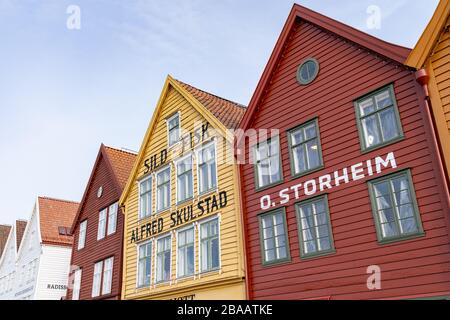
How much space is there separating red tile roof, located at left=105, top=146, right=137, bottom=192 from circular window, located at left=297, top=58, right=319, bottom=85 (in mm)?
12427

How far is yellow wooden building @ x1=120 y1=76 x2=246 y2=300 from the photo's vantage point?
52.2ft

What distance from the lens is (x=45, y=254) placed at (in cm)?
3142

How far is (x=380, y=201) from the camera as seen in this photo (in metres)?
11.7

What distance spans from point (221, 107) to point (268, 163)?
521 cm

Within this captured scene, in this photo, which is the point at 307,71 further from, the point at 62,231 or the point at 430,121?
the point at 62,231

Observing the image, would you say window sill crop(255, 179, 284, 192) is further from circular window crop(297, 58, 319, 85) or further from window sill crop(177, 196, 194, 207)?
window sill crop(177, 196, 194, 207)

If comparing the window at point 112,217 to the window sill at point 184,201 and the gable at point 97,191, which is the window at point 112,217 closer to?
the gable at point 97,191

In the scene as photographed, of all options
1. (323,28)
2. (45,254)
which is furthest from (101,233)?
(323,28)

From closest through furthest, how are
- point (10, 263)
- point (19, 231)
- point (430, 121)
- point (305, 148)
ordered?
point (430, 121)
point (305, 148)
point (10, 263)
point (19, 231)

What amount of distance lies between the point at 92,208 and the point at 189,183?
10.0 m

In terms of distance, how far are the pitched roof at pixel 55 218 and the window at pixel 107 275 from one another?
1091 centimetres

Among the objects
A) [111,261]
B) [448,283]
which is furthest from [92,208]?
[448,283]

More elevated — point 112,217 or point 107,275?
point 112,217

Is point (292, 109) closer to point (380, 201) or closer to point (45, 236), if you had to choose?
point (380, 201)
